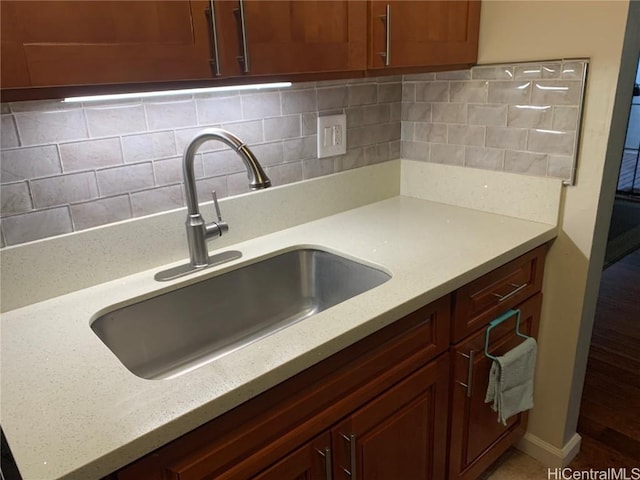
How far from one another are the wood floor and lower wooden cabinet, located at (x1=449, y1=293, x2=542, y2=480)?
0.41 metres

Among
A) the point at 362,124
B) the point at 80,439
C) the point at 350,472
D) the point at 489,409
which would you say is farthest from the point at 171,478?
the point at 362,124

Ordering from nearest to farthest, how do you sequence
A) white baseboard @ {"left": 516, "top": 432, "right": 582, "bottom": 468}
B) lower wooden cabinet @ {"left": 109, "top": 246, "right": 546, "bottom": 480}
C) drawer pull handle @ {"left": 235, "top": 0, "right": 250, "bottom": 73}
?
lower wooden cabinet @ {"left": 109, "top": 246, "right": 546, "bottom": 480} < drawer pull handle @ {"left": 235, "top": 0, "right": 250, "bottom": 73} < white baseboard @ {"left": 516, "top": 432, "right": 582, "bottom": 468}

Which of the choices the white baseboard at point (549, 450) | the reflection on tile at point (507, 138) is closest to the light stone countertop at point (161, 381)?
the reflection on tile at point (507, 138)

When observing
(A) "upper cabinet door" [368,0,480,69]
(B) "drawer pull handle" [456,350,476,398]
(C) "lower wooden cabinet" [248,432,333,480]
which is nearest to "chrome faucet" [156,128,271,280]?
(A) "upper cabinet door" [368,0,480,69]

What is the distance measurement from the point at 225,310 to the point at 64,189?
1.65 ft

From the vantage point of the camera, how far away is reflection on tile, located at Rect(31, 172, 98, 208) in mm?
1158

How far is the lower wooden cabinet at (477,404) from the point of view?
143 centimetres

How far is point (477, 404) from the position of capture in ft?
5.05

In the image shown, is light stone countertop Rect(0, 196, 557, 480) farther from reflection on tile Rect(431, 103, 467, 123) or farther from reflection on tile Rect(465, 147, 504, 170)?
reflection on tile Rect(431, 103, 467, 123)

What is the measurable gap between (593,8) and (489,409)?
119 centimetres

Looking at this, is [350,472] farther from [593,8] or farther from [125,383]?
[593,8]

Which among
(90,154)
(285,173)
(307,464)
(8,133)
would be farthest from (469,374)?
(8,133)

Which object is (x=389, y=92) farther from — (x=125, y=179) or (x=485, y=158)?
(x=125, y=179)

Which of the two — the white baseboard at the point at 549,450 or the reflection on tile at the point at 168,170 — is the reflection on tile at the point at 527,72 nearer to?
the reflection on tile at the point at 168,170
